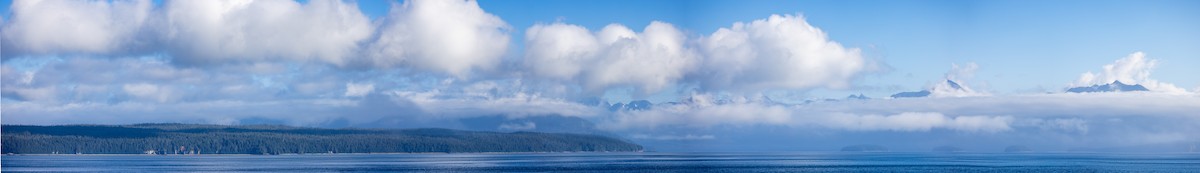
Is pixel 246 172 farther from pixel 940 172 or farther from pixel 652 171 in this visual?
pixel 940 172

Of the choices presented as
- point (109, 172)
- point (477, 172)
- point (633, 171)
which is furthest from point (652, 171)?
point (109, 172)

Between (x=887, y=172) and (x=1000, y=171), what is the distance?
40.8 ft

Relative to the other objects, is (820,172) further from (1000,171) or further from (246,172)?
(246,172)

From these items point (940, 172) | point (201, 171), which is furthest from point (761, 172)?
point (201, 171)

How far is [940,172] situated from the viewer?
400ft

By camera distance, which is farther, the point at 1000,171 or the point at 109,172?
the point at 1000,171

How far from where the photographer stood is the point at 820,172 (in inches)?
4779

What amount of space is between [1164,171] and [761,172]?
147 ft

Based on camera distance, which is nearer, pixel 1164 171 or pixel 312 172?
A: pixel 312 172

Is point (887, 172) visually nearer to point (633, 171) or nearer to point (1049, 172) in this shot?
point (1049, 172)

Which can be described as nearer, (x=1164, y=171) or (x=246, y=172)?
(x=246, y=172)

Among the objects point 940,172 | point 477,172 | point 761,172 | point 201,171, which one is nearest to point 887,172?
point 940,172

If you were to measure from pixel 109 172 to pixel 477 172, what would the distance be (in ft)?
119

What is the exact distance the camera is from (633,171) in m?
118
